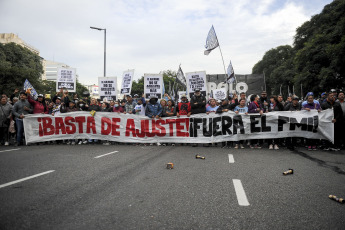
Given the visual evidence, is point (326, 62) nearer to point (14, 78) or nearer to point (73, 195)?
point (73, 195)

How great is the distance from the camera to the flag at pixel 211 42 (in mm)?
15242

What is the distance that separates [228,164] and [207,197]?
2.59 m

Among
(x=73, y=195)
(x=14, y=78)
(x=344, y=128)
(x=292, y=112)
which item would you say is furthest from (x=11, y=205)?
(x=14, y=78)

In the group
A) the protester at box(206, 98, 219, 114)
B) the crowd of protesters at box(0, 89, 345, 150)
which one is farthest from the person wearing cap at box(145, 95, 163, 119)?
the protester at box(206, 98, 219, 114)

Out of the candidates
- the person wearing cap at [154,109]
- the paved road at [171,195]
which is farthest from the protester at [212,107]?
the paved road at [171,195]

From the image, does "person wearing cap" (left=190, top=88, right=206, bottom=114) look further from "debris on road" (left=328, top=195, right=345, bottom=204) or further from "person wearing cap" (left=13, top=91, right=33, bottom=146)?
"person wearing cap" (left=13, top=91, right=33, bottom=146)

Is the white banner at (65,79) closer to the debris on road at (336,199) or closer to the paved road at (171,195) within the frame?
the paved road at (171,195)

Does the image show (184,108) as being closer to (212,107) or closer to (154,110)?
(212,107)

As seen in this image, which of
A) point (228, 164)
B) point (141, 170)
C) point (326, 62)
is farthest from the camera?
point (326, 62)

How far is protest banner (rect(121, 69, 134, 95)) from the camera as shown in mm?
15179

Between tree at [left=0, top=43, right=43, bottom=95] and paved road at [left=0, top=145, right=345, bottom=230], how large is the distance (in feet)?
149

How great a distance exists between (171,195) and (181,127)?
6451 millimetres

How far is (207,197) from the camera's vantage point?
3.67 m

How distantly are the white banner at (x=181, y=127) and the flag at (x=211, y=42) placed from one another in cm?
706
